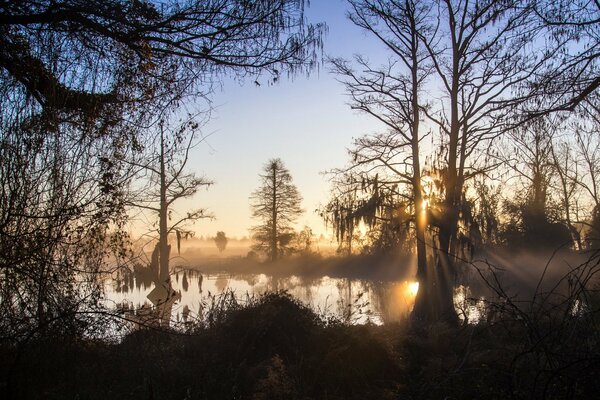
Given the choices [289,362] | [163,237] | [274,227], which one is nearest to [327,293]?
[163,237]

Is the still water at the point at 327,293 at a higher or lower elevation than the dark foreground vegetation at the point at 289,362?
lower

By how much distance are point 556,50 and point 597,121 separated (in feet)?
4.32

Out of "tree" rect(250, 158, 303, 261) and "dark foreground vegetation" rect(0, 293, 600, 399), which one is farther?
"tree" rect(250, 158, 303, 261)

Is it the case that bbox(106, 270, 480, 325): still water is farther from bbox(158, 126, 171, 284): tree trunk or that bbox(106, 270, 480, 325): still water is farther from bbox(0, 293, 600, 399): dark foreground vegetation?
bbox(0, 293, 600, 399): dark foreground vegetation

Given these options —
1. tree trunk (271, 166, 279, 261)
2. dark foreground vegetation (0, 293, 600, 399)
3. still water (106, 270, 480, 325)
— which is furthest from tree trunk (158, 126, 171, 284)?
tree trunk (271, 166, 279, 261)

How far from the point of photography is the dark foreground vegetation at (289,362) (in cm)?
452

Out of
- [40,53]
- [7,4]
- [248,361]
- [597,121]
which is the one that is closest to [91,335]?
[248,361]

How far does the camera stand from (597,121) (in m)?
6.41

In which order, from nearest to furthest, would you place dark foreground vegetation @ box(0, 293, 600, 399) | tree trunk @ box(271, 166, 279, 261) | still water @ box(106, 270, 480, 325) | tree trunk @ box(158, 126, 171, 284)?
dark foreground vegetation @ box(0, 293, 600, 399) < still water @ box(106, 270, 480, 325) < tree trunk @ box(158, 126, 171, 284) < tree trunk @ box(271, 166, 279, 261)

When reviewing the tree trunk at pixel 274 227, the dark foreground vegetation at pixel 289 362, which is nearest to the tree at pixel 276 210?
the tree trunk at pixel 274 227

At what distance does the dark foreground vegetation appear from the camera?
452cm

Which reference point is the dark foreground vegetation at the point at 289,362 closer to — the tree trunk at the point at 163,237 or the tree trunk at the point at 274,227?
the tree trunk at the point at 163,237

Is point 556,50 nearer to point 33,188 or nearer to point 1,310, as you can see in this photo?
point 33,188

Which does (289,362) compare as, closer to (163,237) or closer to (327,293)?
(163,237)
